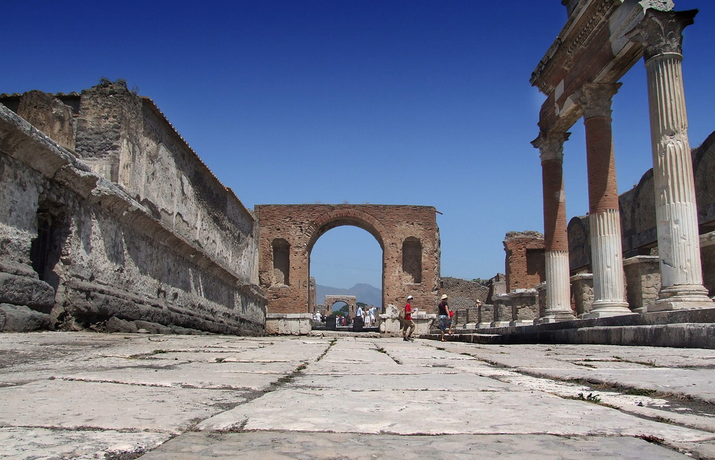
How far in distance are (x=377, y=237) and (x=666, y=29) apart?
1746cm

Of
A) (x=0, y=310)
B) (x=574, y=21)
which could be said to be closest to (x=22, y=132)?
(x=0, y=310)

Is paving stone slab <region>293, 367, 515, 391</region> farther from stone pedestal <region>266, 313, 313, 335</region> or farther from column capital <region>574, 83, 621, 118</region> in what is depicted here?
stone pedestal <region>266, 313, 313, 335</region>

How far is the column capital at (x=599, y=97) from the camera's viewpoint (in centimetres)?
1287

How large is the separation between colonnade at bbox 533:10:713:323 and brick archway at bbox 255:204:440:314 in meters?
12.9

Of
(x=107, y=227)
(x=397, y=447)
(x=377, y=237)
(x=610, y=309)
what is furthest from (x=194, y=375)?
(x=377, y=237)

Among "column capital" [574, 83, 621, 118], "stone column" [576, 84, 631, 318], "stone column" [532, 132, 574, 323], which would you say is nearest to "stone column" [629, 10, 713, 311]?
"stone column" [576, 84, 631, 318]

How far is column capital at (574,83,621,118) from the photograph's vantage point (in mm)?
12867

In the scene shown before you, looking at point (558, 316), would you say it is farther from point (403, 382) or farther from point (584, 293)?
point (403, 382)

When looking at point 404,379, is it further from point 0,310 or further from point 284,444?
point 0,310

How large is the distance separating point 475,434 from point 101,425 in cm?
97

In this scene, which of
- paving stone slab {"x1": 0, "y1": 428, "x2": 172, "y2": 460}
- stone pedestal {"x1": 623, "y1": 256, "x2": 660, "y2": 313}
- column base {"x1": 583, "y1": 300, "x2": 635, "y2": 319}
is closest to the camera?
paving stone slab {"x1": 0, "y1": 428, "x2": 172, "y2": 460}

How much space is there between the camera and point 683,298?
939cm

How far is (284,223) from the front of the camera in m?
26.0

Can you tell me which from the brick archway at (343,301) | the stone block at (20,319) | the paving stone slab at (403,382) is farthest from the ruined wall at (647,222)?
the brick archway at (343,301)
